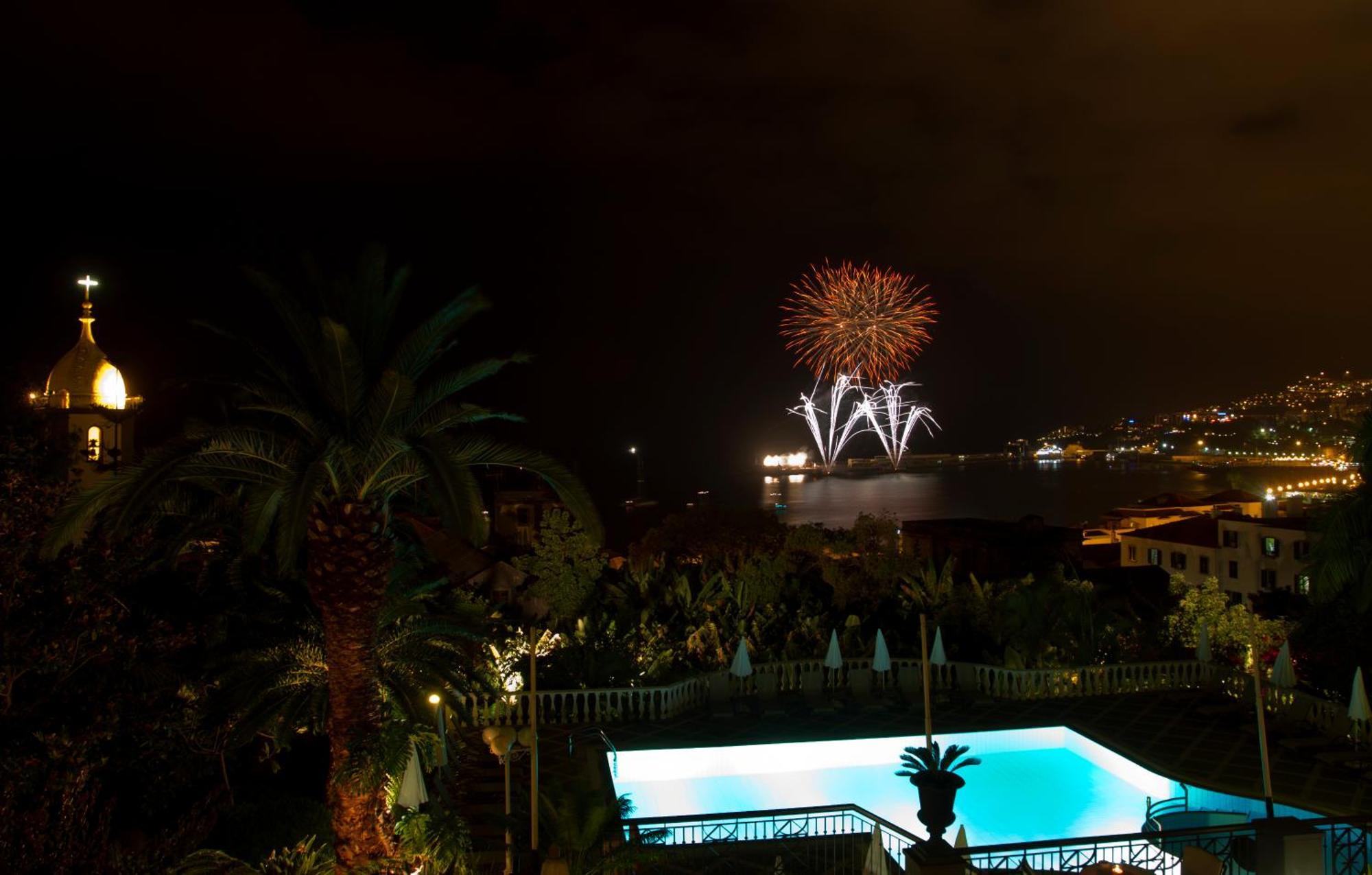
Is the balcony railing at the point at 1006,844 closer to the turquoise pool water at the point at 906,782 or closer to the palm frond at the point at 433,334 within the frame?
the turquoise pool water at the point at 906,782

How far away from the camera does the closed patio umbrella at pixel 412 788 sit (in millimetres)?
9352

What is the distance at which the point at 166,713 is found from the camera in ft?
25.5

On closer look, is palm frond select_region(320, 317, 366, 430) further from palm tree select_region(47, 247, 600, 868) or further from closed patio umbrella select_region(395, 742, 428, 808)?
closed patio umbrella select_region(395, 742, 428, 808)

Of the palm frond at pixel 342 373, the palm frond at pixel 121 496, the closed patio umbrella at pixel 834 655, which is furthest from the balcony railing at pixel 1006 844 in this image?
the palm frond at pixel 121 496

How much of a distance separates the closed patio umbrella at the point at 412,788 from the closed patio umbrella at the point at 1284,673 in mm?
11919

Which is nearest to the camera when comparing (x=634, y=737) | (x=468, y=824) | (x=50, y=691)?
(x=50, y=691)

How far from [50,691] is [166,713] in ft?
3.24

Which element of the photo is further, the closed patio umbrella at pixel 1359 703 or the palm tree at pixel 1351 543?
the palm tree at pixel 1351 543

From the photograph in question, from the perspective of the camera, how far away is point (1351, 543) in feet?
44.7

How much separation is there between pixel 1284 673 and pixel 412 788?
475 inches

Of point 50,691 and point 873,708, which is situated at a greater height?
point 50,691

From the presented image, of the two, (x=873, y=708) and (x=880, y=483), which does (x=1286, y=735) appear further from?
(x=880, y=483)

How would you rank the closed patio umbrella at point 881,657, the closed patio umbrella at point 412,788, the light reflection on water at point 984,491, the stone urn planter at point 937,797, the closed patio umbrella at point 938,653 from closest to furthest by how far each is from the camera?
the stone urn planter at point 937,797, the closed patio umbrella at point 412,788, the closed patio umbrella at point 881,657, the closed patio umbrella at point 938,653, the light reflection on water at point 984,491

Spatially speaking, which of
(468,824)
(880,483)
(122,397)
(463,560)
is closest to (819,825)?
(468,824)
